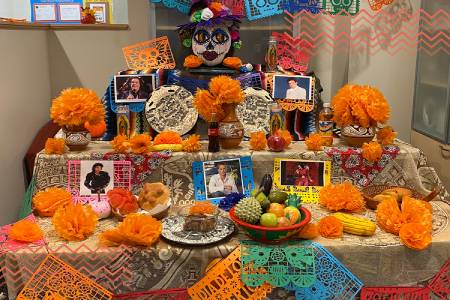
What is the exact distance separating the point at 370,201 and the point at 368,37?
0.92 meters

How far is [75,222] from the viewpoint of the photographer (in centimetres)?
138

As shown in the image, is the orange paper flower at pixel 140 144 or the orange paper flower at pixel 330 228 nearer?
the orange paper flower at pixel 330 228

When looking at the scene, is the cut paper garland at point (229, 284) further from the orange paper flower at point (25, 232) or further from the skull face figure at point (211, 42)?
the skull face figure at point (211, 42)

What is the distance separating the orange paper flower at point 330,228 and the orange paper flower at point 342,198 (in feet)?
0.55

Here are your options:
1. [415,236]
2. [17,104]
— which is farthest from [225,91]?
[17,104]

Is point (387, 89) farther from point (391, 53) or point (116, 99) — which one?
point (116, 99)

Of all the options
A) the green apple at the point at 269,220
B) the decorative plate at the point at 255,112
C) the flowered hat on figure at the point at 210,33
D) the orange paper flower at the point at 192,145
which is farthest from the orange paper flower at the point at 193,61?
the green apple at the point at 269,220

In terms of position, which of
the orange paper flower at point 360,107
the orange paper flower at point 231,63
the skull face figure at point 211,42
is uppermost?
the skull face figure at point 211,42

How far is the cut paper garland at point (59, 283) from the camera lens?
131 centimetres

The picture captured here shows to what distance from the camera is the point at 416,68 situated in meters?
2.44

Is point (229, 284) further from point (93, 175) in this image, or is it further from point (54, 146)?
point (54, 146)

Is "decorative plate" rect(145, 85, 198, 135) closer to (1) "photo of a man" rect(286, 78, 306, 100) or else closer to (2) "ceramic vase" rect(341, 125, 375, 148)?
(1) "photo of a man" rect(286, 78, 306, 100)

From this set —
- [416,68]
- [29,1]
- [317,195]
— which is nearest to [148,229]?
[317,195]

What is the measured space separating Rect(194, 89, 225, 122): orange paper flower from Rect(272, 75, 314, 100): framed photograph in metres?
0.39
